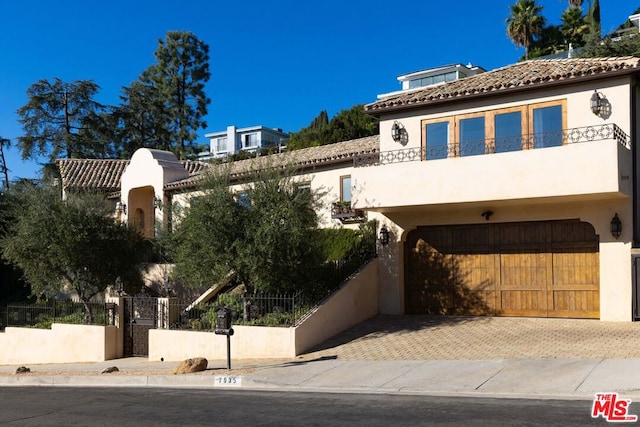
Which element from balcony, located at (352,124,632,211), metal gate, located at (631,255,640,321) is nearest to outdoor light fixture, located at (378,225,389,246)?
balcony, located at (352,124,632,211)

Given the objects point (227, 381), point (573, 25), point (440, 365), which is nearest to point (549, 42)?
point (573, 25)

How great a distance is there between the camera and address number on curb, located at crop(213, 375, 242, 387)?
44.0 ft

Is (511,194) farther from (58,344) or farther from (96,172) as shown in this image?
(96,172)

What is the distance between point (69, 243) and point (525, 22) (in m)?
38.6

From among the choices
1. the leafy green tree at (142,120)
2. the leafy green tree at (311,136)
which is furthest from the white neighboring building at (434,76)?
the leafy green tree at (142,120)

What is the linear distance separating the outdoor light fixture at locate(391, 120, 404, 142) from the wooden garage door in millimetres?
2865

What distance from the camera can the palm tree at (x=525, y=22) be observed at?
47.5 m

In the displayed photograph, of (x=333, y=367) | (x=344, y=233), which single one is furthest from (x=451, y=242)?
(x=333, y=367)

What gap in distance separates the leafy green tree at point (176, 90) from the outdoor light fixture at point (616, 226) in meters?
37.9

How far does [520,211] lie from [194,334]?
9.55m

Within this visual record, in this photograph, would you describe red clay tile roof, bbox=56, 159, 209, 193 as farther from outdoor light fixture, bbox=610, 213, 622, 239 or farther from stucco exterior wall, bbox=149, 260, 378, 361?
outdoor light fixture, bbox=610, 213, 622, 239

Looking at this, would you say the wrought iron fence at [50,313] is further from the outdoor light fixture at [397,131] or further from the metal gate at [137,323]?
the outdoor light fixture at [397,131]

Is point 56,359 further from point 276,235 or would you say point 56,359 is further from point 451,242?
point 451,242

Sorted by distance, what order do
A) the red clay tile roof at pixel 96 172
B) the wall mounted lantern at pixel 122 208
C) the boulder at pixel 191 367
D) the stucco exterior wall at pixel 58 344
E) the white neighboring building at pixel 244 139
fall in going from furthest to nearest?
the white neighboring building at pixel 244 139 → the red clay tile roof at pixel 96 172 → the wall mounted lantern at pixel 122 208 → the stucco exterior wall at pixel 58 344 → the boulder at pixel 191 367
